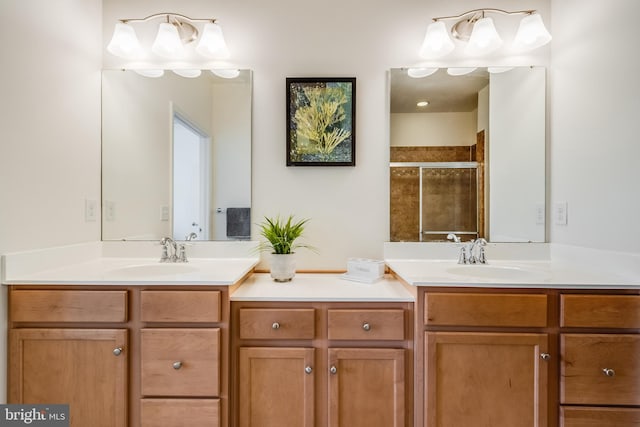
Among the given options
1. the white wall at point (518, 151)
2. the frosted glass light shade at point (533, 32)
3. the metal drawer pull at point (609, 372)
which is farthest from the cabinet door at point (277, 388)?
the frosted glass light shade at point (533, 32)

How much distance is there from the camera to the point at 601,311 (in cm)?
120

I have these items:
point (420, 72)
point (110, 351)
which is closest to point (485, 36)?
point (420, 72)

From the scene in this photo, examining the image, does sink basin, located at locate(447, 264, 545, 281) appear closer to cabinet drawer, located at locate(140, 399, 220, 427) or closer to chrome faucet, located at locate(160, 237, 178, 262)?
cabinet drawer, located at locate(140, 399, 220, 427)

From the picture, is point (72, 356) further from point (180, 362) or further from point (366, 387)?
point (366, 387)

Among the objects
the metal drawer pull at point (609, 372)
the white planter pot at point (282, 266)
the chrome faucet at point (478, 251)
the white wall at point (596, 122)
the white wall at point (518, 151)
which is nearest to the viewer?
the metal drawer pull at point (609, 372)

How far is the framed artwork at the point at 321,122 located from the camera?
174 centimetres

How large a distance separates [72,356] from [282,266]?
0.90m

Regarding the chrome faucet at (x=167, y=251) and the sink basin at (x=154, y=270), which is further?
the chrome faucet at (x=167, y=251)

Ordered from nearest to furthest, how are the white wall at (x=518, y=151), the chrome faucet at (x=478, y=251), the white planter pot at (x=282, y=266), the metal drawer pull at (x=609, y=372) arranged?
the metal drawer pull at (x=609, y=372) → the white planter pot at (x=282, y=266) → the chrome faucet at (x=478, y=251) → the white wall at (x=518, y=151)

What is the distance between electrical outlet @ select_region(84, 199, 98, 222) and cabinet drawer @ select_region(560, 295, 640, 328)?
226cm

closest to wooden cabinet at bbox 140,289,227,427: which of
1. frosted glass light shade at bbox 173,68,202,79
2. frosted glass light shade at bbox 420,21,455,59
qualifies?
frosted glass light shade at bbox 173,68,202,79

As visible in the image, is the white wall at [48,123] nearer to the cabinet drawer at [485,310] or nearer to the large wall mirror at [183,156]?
the large wall mirror at [183,156]

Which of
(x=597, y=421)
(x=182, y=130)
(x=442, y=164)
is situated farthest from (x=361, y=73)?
(x=597, y=421)

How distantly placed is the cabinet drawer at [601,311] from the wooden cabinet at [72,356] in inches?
68.7
